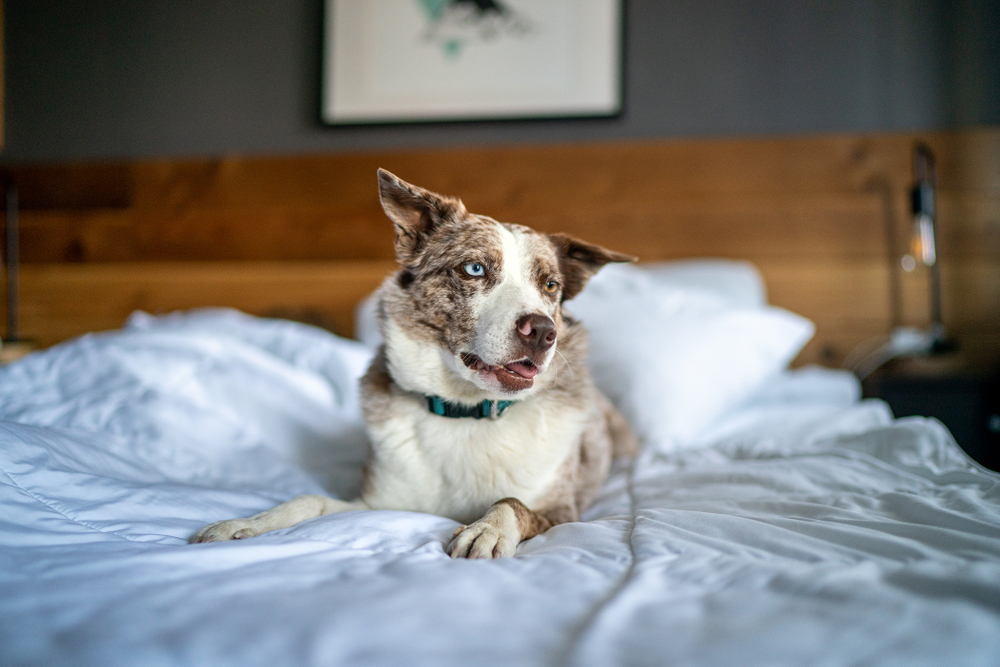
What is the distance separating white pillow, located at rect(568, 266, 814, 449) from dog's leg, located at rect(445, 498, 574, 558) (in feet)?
2.27

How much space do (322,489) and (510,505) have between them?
0.56 meters

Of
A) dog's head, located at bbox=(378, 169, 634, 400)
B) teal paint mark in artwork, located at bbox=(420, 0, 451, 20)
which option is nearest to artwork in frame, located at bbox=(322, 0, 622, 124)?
teal paint mark in artwork, located at bbox=(420, 0, 451, 20)

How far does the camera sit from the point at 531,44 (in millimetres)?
2834

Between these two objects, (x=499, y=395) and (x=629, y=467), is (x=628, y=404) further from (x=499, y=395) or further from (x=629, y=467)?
(x=499, y=395)

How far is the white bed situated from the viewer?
1.84 ft

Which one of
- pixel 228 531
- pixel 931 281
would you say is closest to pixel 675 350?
pixel 228 531

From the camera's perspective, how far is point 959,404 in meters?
2.06

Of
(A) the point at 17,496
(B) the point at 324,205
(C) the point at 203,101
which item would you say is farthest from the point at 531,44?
(A) the point at 17,496

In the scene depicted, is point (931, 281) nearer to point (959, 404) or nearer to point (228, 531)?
point (959, 404)

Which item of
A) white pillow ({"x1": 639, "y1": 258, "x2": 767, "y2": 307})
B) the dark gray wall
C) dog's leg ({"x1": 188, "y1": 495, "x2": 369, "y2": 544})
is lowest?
dog's leg ({"x1": 188, "y1": 495, "x2": 369, "y2": 544})

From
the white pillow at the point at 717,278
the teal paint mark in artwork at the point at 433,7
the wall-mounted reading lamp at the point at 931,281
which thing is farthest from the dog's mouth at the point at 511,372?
the teal paint mark in artwork at the point at 433,7

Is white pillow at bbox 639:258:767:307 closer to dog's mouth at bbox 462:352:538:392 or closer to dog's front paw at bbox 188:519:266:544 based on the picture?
dog's mouth at bbox 462:352:538:392

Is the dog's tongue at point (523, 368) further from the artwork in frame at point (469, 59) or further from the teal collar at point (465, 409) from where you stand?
the artwork in frame at point (469, 59)

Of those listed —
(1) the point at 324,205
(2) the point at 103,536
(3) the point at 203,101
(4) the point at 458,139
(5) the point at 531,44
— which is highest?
(5) the point at 531,44
